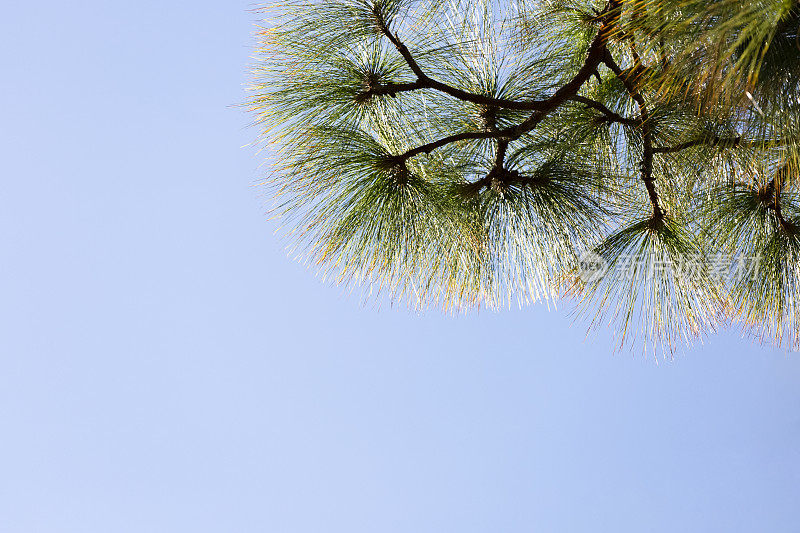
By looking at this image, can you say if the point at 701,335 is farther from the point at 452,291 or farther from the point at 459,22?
the point at 459,22

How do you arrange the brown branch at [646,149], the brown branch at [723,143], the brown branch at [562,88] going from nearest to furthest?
the brown branch at [723,143] → the brown branch at [562,88] → the brown branch at [646,149]

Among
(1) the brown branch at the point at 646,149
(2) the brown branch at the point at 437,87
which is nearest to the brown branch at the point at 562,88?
(2) the brown branch at the point at 437,87

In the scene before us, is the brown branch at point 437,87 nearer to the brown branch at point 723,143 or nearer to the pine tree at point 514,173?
the pine tree at point 514,173

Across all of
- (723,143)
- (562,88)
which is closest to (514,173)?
(562,88)

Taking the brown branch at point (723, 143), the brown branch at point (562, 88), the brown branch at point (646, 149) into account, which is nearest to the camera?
the brown branch at point (723, 143)

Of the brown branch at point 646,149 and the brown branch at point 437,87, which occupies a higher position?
the brown branch at point 646,149

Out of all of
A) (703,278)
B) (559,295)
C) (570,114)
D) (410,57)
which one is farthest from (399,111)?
(703,278)

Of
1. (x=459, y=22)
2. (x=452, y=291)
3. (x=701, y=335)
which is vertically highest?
(x=459, y=22)

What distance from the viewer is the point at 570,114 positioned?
4.70 ft

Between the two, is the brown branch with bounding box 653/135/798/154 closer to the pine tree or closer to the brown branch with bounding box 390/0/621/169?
the pine tree

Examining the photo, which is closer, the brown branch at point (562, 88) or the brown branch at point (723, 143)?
the brown branch at point (723, 143)

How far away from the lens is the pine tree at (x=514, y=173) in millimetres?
1324

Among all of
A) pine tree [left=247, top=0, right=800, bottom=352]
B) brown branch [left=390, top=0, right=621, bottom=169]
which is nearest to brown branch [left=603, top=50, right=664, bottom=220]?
pine tree [left=247, top=0, right=800, bottom=352]

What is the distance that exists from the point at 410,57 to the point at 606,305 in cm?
55
